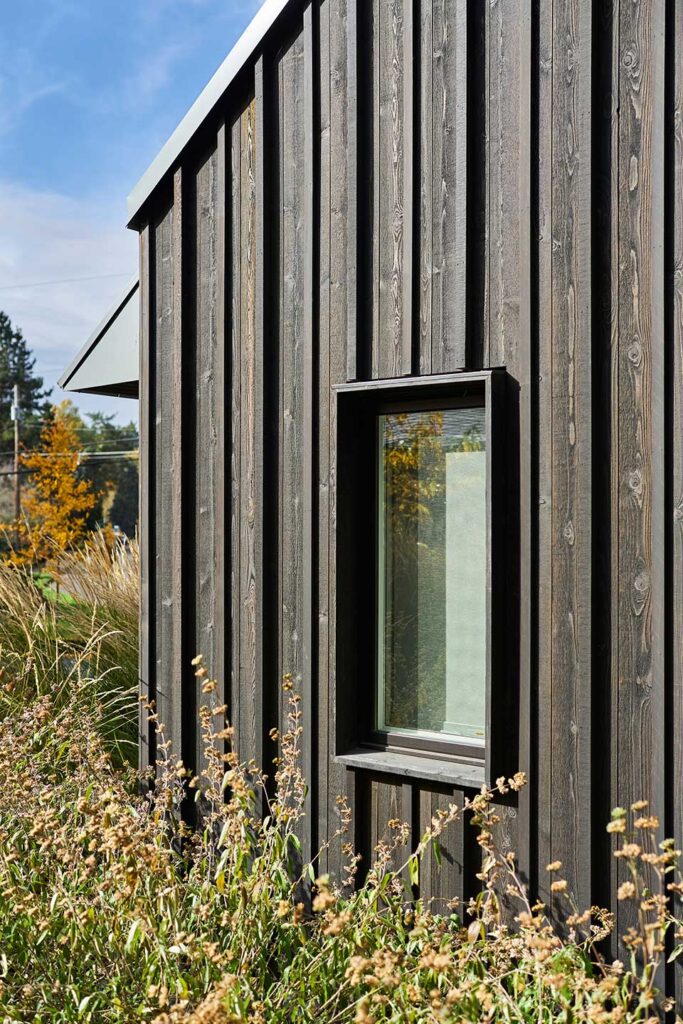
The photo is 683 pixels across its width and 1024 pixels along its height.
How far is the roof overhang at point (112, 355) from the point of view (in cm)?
540

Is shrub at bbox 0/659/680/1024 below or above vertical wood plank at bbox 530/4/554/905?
below

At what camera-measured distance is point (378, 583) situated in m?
4.11

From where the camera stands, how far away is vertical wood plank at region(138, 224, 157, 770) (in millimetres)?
4883

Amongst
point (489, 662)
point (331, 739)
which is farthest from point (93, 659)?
point (489, 662)

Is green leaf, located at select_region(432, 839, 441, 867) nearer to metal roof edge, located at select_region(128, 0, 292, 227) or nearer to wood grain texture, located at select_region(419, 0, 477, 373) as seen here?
wood grain texture, located at select_region(419, 0, 477, 373)

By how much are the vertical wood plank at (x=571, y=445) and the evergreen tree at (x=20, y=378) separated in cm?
4538

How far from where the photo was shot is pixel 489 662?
11.6 feet

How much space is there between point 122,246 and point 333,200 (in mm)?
50930

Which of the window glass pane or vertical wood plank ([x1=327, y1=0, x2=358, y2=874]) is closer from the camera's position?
the window glass pane

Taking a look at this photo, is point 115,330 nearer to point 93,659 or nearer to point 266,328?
point 266,328

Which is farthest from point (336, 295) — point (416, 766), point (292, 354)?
point (416, 766)

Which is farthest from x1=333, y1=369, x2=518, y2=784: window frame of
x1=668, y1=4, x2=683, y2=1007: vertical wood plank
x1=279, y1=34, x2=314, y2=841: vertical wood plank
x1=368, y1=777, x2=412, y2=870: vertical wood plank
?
x1=668, y1=4, x2=683, y2=1007: vertical wood plank

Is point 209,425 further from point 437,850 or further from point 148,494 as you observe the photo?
point 437,850

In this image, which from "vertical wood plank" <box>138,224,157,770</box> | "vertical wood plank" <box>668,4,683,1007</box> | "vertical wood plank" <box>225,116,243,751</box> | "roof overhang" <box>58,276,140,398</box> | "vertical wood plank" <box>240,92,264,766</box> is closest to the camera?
"vertical wood plank" <box>668,4,683,1007</box>
